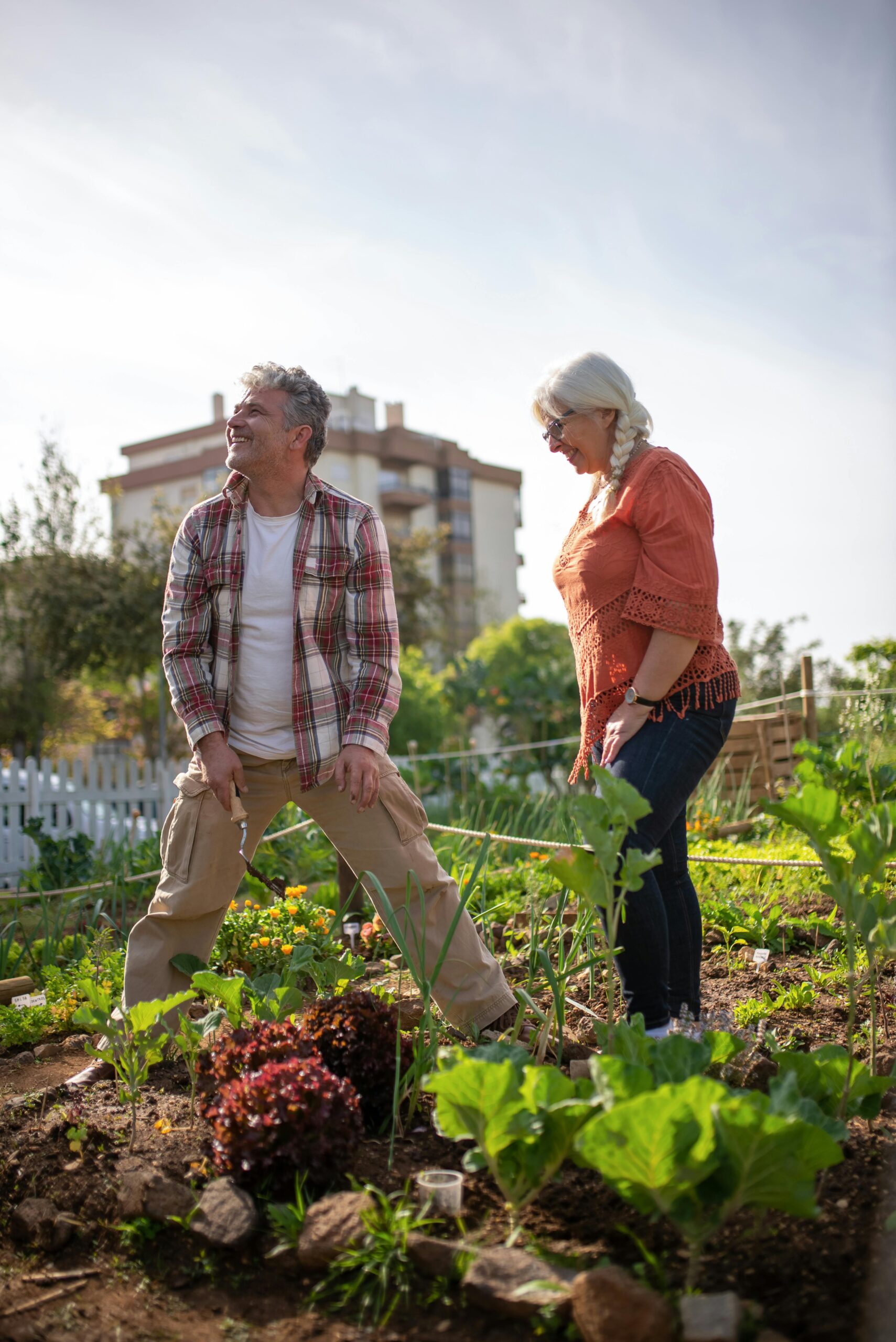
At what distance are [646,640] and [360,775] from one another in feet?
2.43

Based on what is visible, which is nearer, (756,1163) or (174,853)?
(756,1163)

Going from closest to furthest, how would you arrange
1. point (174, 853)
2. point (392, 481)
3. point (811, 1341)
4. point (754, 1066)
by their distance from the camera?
point (811, 1341) < point (754, 1066) < point (174, 853) < point (392, 481)

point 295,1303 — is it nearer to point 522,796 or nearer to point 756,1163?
point 756,1163

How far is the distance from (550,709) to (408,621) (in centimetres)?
942

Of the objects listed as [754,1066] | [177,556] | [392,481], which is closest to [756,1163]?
[754,1066]

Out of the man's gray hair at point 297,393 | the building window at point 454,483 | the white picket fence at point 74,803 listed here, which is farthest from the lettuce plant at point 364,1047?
the building window at point 454,483

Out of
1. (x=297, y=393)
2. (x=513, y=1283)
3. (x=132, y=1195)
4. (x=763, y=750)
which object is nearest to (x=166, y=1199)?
(x=132, y=1195)

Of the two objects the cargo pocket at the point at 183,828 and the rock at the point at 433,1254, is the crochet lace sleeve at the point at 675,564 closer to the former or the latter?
the cargo pocket at the point at 183,828

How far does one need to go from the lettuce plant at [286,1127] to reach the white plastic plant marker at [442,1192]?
162 mm

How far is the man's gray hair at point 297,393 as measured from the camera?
2666mm

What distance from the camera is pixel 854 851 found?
63.1 inches

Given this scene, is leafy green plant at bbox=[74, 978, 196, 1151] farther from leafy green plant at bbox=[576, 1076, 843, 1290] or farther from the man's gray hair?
the man's gray hair

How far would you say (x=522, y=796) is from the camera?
7102 mm

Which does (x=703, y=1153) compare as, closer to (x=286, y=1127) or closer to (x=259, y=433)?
(x=286, y=1127)
